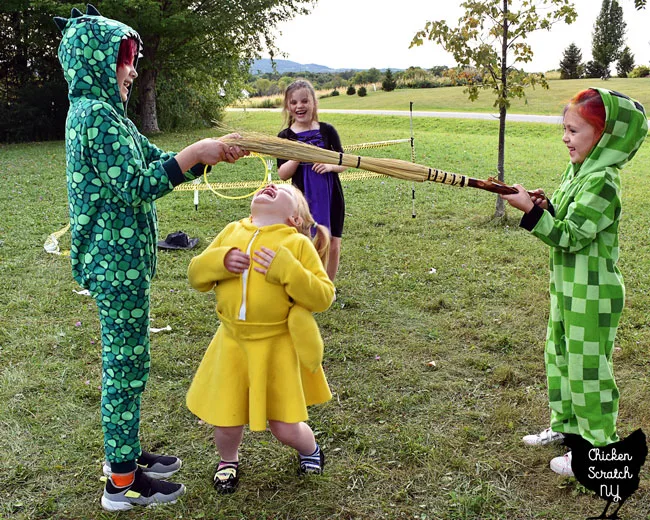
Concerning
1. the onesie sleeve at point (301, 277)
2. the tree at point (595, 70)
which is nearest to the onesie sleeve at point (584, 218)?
the onesie sleeve at point (301, 277)

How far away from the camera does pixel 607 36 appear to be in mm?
49031

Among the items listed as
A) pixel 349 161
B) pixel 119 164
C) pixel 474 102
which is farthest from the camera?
pixel 474 102

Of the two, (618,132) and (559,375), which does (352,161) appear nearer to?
(618,132)

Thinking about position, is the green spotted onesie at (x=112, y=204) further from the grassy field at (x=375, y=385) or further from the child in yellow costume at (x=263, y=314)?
the grassy field at (x=375, y=385)

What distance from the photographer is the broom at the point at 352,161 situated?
3.04m

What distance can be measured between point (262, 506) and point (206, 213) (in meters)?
6.43

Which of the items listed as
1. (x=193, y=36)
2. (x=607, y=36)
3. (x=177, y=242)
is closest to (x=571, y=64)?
(x=607, y=36)

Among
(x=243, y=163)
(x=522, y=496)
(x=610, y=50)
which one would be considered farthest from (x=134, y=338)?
(x=610, y=50)

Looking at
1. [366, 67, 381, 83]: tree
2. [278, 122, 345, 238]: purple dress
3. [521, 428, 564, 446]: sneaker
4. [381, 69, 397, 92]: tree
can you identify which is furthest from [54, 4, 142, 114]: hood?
[366, 67, 381, 83]: tree

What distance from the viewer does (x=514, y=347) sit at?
14.6 feet

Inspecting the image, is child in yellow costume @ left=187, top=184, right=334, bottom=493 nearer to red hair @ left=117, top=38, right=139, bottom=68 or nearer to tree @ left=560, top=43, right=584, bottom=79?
red hair @ left=117, top=38, right=139, bottom=68

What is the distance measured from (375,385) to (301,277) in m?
1.66

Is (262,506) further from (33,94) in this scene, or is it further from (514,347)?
(33,94)

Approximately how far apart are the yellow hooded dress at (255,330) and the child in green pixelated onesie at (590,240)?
3.52 feet
